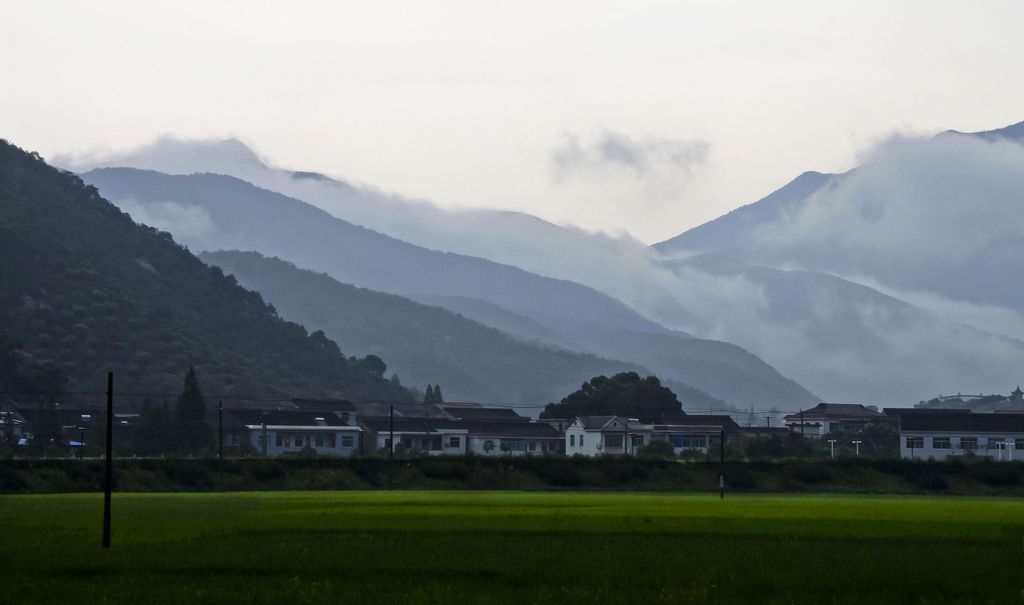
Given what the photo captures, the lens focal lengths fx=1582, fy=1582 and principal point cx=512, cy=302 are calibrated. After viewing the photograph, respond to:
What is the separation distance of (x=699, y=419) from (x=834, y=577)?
16122 centimetres

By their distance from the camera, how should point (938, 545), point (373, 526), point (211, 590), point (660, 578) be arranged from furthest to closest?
point (373, 526), point (938, 545), point (660, 578), point (211, 590)

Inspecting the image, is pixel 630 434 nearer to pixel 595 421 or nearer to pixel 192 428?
pixel 595 421

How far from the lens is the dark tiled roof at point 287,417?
165 m

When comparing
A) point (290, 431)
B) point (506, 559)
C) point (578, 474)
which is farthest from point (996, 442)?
point (506, 559)

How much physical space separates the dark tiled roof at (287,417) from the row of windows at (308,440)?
76.5 inches

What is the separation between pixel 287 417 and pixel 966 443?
70.2 meters

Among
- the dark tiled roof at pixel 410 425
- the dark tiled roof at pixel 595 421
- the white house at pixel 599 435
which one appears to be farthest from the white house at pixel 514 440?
the dark tiled roof at pixel 595 421

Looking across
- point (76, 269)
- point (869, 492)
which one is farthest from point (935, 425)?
point (76, 269)

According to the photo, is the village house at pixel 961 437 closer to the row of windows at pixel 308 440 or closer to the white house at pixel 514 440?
the white house at pixel 514 440

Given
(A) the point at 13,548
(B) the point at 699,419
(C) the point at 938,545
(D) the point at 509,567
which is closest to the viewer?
(D) the point at 509,567

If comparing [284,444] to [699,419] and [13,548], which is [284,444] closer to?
[699,419]

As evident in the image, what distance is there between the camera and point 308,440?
164625 mm

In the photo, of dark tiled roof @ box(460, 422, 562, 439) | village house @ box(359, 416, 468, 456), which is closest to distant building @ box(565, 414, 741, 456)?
dark tiled roof @ box(460, 422, 562, 439)

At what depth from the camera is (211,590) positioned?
25594 mm
